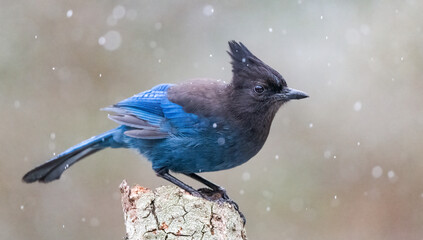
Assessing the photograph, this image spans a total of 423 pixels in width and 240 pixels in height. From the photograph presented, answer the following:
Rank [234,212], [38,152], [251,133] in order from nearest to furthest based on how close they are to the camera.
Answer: [234,212] → [251,133] → [38,152]

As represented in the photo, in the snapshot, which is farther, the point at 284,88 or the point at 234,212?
the point at 284,88

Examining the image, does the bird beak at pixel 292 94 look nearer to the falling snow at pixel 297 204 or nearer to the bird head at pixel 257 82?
the bird head at pixel 257 82

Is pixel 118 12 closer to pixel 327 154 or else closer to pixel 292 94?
pixel 327 154

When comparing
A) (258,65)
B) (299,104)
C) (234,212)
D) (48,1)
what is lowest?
(234,212)

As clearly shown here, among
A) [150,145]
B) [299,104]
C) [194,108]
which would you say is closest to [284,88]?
[194,108]

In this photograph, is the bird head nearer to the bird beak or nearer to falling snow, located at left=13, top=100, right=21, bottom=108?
the bird beak

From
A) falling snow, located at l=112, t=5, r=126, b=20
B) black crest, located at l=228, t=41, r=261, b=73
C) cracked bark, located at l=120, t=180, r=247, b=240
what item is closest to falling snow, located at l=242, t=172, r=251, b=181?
falling snow, located at l=112, t=5, r=126, b=20

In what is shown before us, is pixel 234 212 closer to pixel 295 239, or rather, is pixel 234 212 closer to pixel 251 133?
pixel 251 133

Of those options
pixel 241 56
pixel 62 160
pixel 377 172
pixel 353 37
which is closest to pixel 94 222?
pixel 62 160
